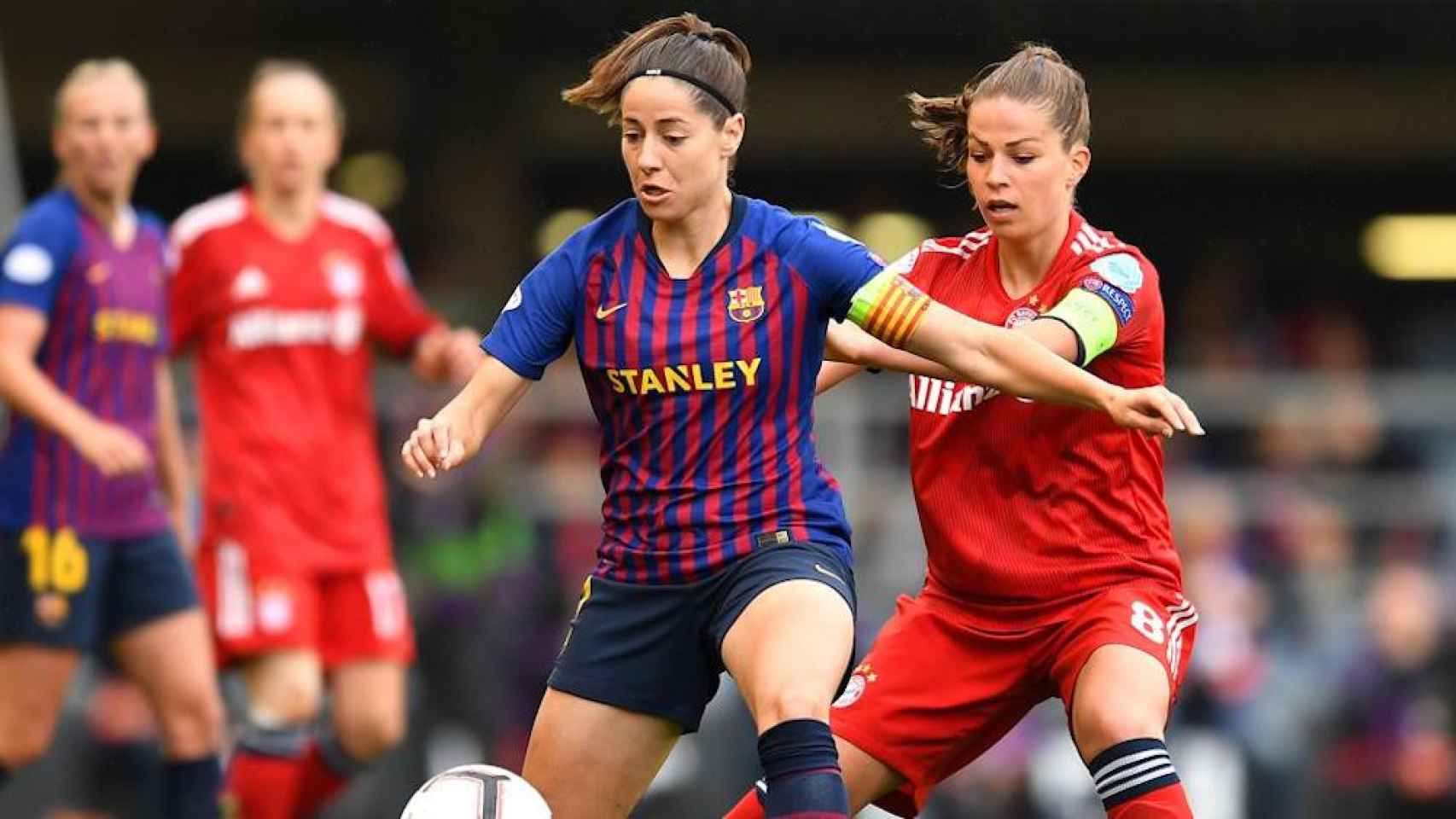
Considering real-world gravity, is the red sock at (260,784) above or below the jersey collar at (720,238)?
below

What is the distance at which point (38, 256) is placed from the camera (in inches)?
332

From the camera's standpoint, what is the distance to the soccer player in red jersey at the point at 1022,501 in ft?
20.3

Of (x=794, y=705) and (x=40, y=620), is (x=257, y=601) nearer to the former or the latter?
(x=40, y=620)

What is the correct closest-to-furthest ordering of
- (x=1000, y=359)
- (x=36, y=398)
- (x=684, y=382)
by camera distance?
(x=1000, y=359), (x=684, y=382), (x=36, y=398)

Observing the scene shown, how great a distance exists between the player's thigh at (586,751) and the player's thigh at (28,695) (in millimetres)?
2919

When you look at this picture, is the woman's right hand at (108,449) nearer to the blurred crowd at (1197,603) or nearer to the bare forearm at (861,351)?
the bare forearm at (861,351)

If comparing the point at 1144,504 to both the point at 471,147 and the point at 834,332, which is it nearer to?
the point at 834,332

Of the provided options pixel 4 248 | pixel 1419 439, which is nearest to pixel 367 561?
pixel 4 248

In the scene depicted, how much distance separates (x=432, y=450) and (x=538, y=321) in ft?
1.50

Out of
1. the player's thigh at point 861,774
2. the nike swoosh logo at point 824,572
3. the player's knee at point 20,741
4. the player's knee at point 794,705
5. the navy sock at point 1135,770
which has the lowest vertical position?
the player's knee at point 20,741

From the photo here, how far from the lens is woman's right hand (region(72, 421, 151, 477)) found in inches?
304

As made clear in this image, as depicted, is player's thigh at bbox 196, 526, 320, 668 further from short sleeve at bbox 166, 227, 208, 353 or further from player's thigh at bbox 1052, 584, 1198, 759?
player's thigh at bbox 1052, 584, 1198, 759

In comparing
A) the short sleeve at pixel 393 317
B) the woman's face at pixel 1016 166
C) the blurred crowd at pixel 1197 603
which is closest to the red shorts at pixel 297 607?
the short sleeve at pixel 393 317

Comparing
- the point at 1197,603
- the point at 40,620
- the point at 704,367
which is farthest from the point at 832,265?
the point at 1197,603
